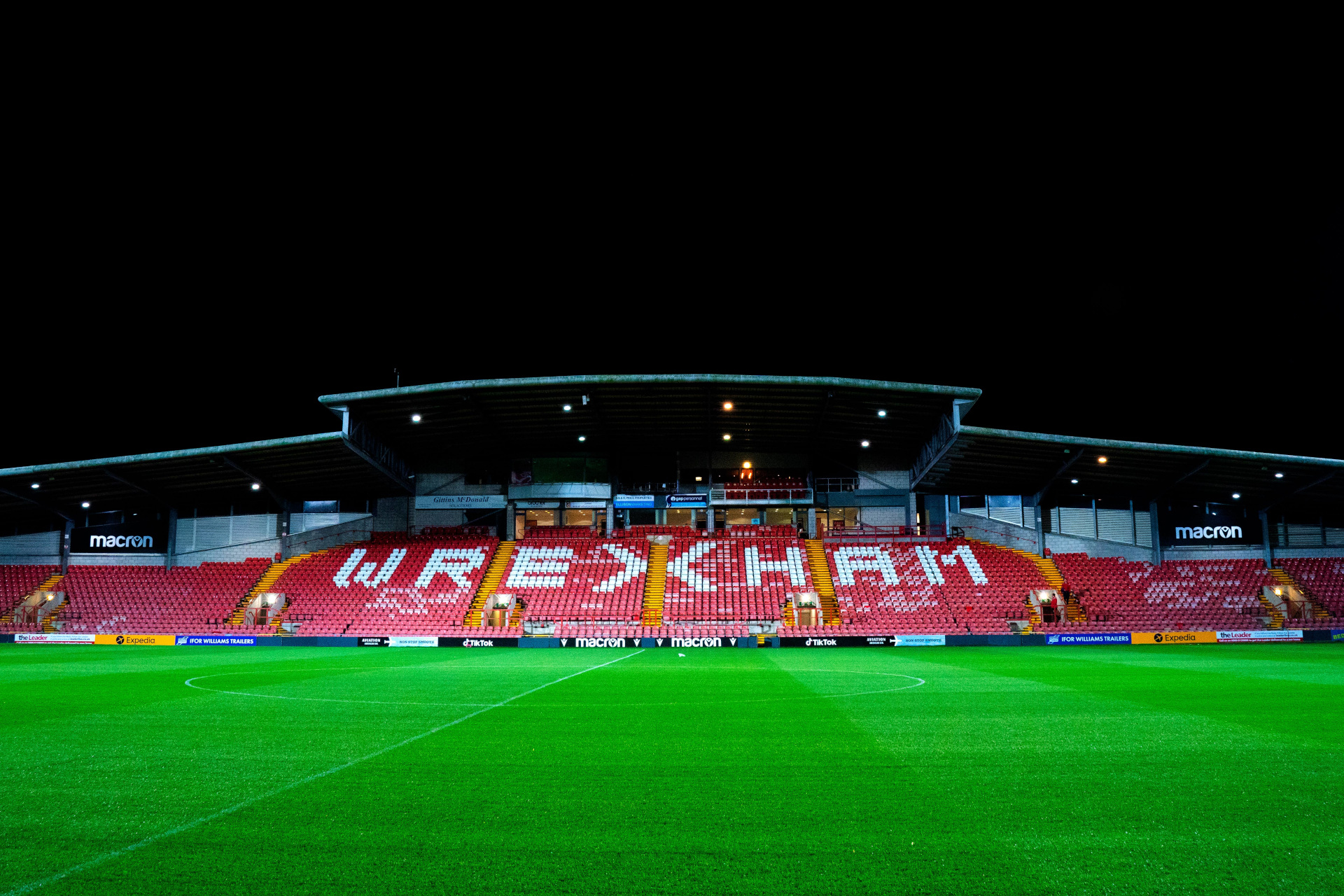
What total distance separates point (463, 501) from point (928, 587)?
77.7 feet

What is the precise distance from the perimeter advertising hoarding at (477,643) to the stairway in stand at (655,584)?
18.9 ft

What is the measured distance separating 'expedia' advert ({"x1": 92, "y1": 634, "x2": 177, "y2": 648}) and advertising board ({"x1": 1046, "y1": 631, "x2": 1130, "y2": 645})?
36.4 m

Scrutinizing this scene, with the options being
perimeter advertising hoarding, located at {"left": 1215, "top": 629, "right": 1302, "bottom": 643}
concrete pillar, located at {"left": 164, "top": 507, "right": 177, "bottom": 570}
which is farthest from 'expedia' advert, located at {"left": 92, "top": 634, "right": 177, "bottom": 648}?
perimeter advertising hoarding, located at {"left": 1215, "top": 629, "right": 1302, "bottom": 643}

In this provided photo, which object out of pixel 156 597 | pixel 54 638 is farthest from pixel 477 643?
pixel 54 638

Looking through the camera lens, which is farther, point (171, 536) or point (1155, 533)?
point (171, 536)

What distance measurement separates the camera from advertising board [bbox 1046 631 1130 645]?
98.0 ft

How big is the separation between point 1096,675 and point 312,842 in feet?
51.7

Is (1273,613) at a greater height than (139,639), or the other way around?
(1273,613)

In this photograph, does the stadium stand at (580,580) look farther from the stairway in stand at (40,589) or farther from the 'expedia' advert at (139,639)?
the stairway in stand at (40,589)

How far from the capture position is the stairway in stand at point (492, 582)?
1304 inches

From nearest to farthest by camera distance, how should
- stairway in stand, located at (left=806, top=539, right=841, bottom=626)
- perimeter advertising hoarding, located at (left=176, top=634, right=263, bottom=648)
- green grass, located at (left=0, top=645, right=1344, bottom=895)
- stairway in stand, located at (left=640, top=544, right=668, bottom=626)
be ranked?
green grass, located at (left=0, top=645, right=1344, bottom=895) < perimeter advertising hoarding, located at (left=176, top=634, right=263, bottom=648) < stairway in stand, located at (left=640, top=544, right=668, bottom=626) < stairway in stand, located at (left=806, top=539, right=841, bottom=626)

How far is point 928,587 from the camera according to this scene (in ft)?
112

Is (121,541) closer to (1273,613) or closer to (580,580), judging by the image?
(580,580)

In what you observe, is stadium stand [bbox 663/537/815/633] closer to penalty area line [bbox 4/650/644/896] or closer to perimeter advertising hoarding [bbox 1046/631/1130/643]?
perimeter advertising hoarding [bbox 1046/631/1130/643]
